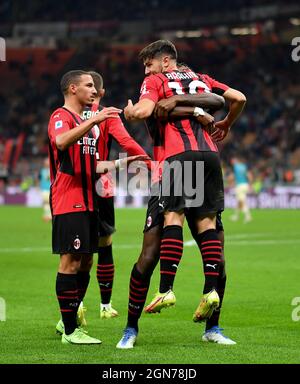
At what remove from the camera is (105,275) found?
33.3 feet

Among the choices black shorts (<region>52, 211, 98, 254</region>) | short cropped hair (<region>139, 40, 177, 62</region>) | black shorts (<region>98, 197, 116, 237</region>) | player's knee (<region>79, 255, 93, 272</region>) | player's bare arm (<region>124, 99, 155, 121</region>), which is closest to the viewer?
player's bare arm (<region>124, 99, 155, 121</region>)

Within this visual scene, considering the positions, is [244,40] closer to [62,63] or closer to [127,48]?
[127,48]

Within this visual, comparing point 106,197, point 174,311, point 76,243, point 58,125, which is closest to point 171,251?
point 76,243

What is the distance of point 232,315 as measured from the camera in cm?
998

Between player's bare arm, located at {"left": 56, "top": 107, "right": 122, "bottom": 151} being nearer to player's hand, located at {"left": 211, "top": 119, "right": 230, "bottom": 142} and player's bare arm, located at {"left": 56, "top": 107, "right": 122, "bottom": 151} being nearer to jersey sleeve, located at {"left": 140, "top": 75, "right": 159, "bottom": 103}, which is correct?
jersey sleeve, located at {"left": 140, "top": 75, "right": 159, "bottom": 103}

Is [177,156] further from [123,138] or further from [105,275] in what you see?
[105,275]

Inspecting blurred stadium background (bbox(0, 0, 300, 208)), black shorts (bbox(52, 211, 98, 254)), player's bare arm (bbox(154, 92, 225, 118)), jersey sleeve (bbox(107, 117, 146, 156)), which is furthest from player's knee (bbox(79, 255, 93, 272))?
blurred stadium background (bbox(0, 0, 300, 208))

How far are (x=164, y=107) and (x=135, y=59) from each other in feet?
150

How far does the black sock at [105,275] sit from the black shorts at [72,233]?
207 centimetres

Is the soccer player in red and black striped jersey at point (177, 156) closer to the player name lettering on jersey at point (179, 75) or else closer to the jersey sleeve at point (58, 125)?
the player name lettering on jersey at point (179, 75)

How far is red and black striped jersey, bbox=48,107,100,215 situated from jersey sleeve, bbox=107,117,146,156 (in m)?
1.06

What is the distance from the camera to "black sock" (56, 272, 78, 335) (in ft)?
26.3

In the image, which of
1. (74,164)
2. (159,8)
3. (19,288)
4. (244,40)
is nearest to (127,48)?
(159,8)
